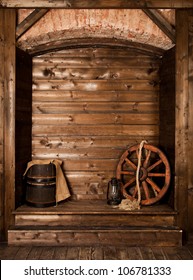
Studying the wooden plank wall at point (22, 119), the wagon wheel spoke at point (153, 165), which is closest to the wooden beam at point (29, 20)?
the wooden plank wall at point (22, 119)

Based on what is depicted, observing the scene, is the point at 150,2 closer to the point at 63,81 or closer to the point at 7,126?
the point at 63,81

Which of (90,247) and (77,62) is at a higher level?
(77,62)

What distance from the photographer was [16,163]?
4.23m

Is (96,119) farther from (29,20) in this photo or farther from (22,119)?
(29,20)

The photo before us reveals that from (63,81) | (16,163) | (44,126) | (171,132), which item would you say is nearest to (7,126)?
(16,163)

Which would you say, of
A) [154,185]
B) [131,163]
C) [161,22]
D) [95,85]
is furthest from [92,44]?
[154,185]

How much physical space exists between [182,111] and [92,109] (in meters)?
1.23

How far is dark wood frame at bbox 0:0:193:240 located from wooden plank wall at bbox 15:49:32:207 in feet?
0.34

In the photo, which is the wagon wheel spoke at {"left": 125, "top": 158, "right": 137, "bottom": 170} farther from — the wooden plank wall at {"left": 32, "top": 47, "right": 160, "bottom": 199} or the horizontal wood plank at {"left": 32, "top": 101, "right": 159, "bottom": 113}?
the horizontal wood plank at {"left": 32, "top": 101, "right": 159, "bottom": 113}

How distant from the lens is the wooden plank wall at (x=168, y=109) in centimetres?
427

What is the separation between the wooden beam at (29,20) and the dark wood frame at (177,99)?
56 millimetres

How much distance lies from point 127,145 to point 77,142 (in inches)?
25.5

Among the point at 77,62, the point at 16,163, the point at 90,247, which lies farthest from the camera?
the point at 77,62

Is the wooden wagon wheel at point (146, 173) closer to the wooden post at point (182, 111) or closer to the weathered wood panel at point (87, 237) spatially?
the wooden post at point (182, 111)
